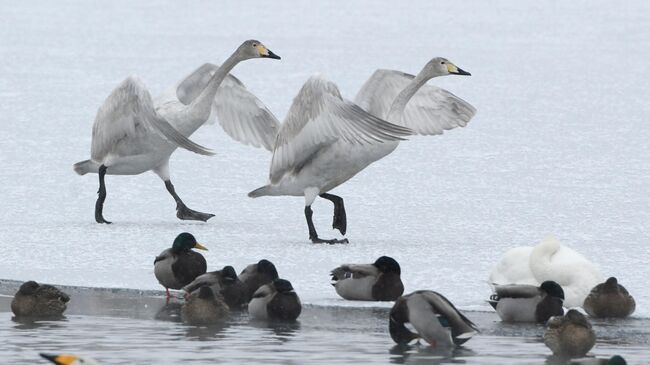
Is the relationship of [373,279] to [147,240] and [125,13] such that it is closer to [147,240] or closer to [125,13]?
[147,240]

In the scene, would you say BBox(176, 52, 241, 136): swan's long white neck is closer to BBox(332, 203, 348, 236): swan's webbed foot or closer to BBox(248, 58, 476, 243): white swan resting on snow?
BBox(248, 58, 476, 243): white swan resting on snow

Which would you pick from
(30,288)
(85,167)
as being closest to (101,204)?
(85,167)

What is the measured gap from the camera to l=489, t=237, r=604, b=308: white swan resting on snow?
28.2 ft

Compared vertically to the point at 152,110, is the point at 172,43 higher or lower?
higher

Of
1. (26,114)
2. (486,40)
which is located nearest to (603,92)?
(486,40)


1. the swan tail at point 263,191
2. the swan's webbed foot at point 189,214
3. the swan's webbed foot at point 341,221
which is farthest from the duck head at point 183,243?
the swan's webbed foot at point 189,214

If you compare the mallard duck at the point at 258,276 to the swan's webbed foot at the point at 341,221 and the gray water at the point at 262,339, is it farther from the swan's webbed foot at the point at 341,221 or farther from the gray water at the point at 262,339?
the swan's webbed foot at the point at 341,221

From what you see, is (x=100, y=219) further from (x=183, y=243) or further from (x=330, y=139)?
(x=183, y=243)

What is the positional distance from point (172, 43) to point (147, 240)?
14268mm

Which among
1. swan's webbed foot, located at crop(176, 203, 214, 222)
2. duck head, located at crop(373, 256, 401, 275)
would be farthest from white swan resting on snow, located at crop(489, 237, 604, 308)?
swan's webbed foot, located at crop(176, 203, 214, 222)

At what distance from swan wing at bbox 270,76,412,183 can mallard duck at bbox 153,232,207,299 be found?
2096 mm

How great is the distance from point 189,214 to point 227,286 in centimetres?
400

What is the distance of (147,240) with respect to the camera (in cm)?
→ 1109

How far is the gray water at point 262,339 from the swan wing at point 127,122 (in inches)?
149
